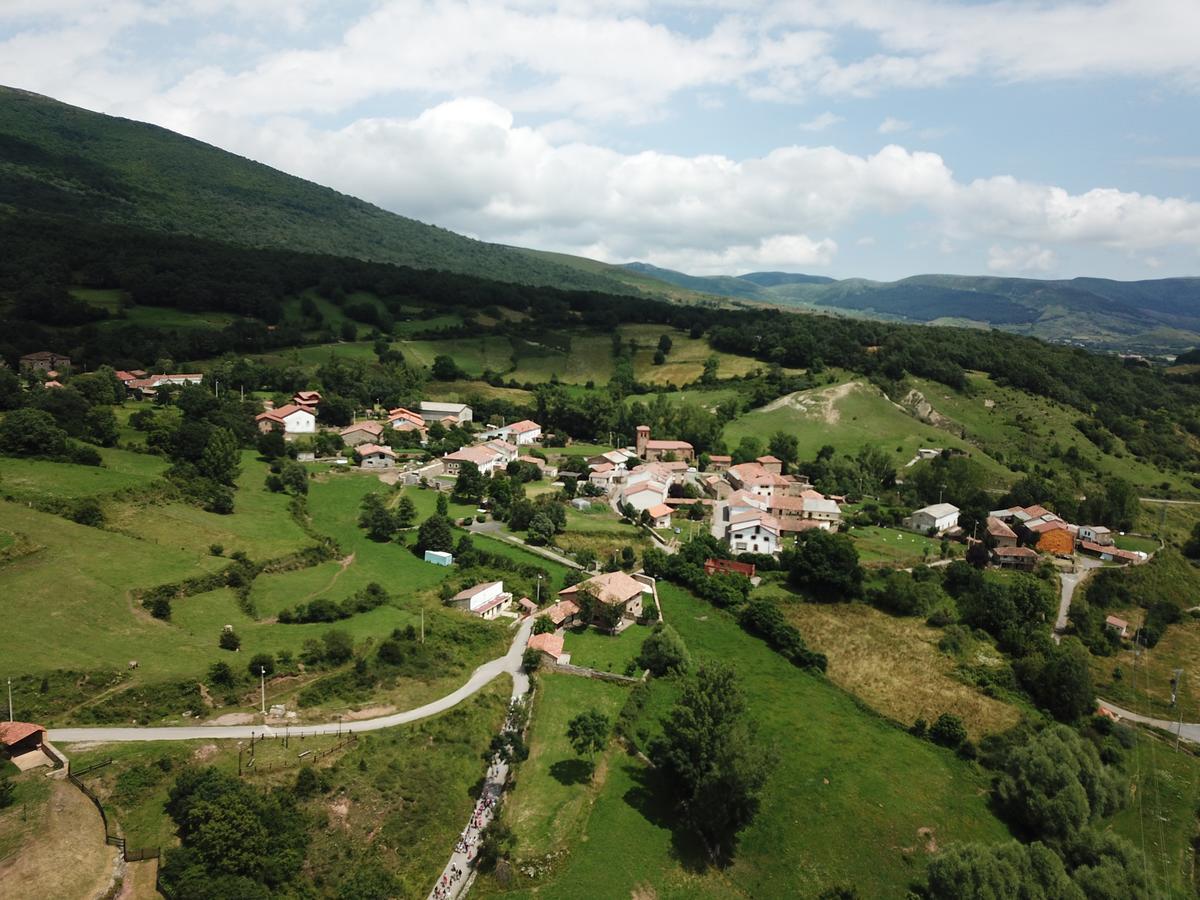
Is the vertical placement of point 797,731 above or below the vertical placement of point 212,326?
below

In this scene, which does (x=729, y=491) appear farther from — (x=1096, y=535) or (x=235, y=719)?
(x=235, y=719)

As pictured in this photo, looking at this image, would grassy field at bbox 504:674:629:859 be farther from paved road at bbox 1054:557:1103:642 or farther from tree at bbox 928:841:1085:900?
paved road at bbox 1054:557:1103:642

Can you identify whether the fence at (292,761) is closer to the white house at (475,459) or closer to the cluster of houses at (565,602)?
the cluster of houses at (565,602)

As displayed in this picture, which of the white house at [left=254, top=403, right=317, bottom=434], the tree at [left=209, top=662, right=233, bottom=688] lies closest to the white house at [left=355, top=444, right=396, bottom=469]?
the white house at [left=254, top=403, right=317, bottom=434]

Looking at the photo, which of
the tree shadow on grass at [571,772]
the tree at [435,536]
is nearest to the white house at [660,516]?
the tree at [435,536]

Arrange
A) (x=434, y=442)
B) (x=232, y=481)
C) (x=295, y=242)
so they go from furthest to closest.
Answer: (x=295, y=242)
(x=434, y=442)
(x=232, y=481)

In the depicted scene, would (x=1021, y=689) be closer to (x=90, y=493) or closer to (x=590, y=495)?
(x=590, y=495)

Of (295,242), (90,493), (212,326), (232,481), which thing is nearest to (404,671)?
(90,493)

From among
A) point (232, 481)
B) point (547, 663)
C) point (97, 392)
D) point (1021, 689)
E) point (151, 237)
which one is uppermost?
point (151, 237)
